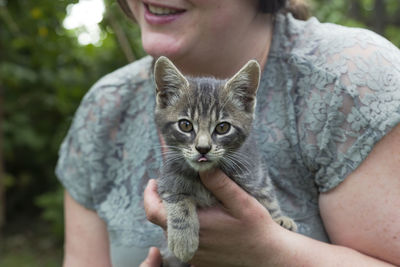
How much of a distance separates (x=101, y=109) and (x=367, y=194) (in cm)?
164

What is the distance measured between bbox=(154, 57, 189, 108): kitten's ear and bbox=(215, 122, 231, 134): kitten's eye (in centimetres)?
24

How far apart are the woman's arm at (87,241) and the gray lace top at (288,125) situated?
0.30ft

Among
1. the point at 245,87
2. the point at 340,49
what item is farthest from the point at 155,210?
the point at 340,49

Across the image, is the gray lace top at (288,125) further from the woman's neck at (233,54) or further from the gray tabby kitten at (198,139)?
the gray tabby kitten at (198,139)

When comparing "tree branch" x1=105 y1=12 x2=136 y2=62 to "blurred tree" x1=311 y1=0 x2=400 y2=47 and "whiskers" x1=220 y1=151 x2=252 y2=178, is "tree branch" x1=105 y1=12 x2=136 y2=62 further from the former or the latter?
"whiskers" x1=220 y1=151 x2=252 y2=178

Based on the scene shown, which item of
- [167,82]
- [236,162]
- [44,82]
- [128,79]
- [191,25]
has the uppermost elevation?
[191,25]

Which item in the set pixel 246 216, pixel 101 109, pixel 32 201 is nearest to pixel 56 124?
pixel 32 201

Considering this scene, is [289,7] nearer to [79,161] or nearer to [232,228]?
[232,228]

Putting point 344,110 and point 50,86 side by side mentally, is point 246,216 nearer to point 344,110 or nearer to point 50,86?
point 344,110

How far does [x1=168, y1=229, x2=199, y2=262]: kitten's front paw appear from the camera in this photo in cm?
204

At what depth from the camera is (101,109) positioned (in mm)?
2854

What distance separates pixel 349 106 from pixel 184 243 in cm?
98

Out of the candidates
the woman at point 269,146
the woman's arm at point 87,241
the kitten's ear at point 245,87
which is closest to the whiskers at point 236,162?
the woman at point 269,146

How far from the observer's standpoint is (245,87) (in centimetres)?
209
